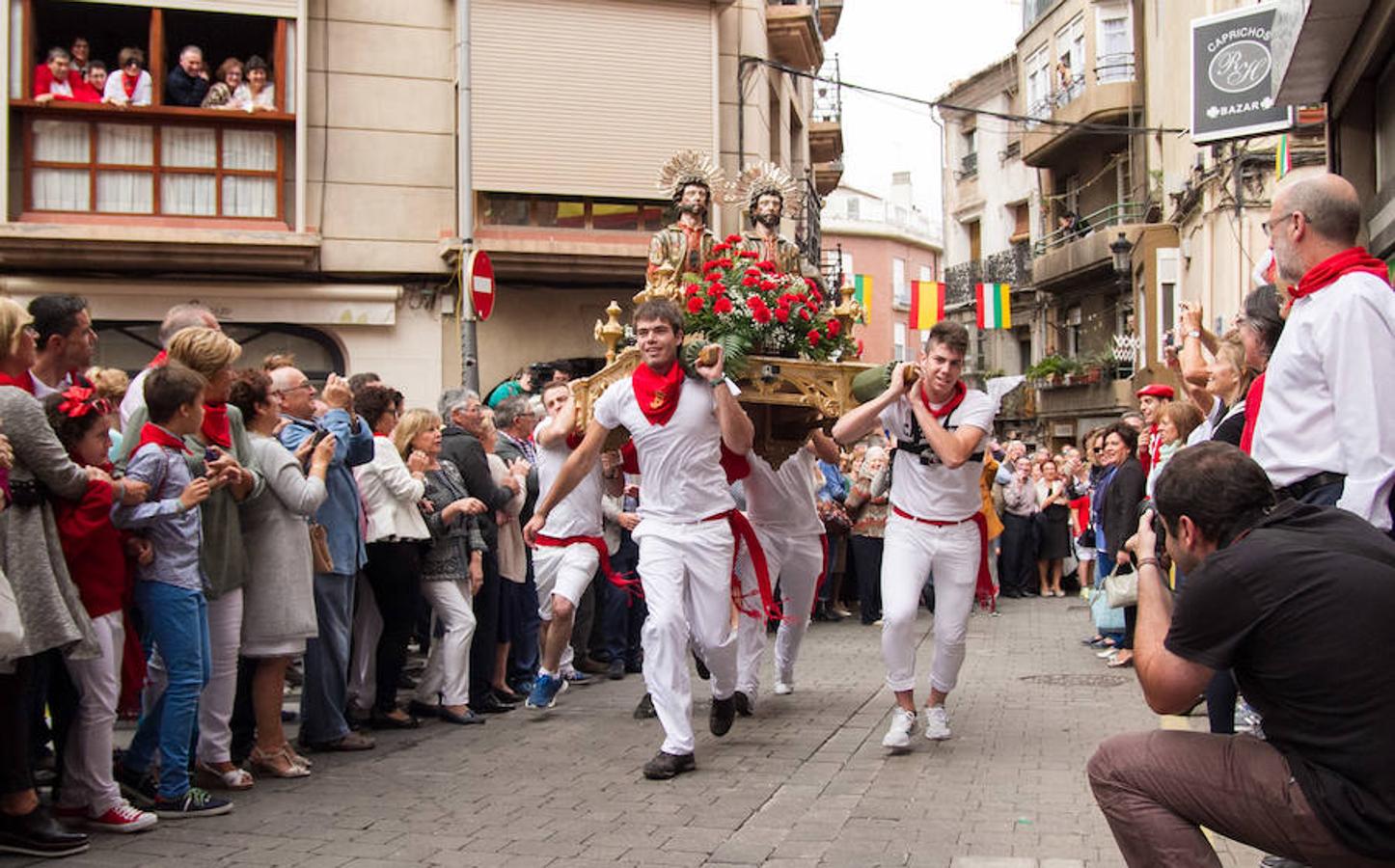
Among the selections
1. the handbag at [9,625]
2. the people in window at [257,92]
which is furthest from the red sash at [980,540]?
the people in window at [257,92]

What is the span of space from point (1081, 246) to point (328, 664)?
3656 cm

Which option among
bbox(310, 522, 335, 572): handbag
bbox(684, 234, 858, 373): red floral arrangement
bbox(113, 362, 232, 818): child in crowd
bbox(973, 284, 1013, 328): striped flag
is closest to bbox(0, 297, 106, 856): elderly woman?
bbox(113, 362, 232, 818): child in crowd

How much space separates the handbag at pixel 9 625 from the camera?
5.13 metres

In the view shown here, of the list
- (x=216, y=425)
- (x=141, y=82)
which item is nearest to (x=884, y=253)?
(x=141, y=82)

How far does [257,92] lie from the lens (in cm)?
1862

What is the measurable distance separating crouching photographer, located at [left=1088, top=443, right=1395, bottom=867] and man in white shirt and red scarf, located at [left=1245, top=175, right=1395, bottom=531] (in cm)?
77

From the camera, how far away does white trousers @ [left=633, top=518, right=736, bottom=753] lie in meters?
7.16

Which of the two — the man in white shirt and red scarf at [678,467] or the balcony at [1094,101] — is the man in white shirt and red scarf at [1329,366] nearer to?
the man in white shirt and red scarf at [678,467]

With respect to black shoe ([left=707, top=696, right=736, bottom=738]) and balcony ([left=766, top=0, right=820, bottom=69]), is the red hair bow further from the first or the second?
balcony ([left=766, top=0, right=820, bottom=69])

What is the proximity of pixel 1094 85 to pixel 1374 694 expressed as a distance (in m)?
39.5

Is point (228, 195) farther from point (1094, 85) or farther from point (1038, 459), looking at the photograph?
point (1094, 85)

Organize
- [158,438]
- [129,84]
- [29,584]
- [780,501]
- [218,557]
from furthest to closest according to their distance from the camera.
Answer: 1. [129,84]
2. [780,501]
3. [218,557]
4. [158,438]
5. [29,584]

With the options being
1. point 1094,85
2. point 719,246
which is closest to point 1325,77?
point 719,246

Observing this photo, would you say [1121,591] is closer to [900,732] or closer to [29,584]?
[900,732]
